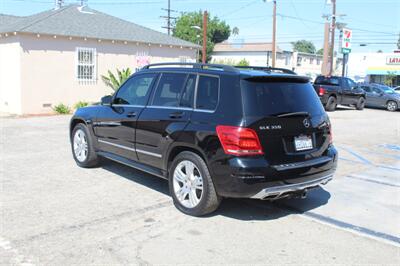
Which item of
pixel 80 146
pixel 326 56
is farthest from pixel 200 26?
pixel 80 146

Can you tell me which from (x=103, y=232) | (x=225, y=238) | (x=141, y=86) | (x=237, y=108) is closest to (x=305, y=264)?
(x=225, y=238)

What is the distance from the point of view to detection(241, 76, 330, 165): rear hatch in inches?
187

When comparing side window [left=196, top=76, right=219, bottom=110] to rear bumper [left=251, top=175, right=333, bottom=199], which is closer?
rear bumper [left=251, top=175, right=333, bottom=199]

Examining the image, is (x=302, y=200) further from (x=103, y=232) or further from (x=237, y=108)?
(x=103, y=232)

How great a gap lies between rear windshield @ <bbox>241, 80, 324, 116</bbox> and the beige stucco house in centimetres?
1418

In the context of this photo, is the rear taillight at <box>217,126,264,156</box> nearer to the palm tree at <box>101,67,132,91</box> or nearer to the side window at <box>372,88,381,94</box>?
the palm tree at <box>101,67,132,91</box>

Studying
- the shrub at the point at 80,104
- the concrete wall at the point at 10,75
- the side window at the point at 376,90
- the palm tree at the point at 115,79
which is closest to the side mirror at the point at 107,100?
the concrete wall at the point at 10,75

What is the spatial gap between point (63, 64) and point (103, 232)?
14.9 m

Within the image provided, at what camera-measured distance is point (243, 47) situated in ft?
210

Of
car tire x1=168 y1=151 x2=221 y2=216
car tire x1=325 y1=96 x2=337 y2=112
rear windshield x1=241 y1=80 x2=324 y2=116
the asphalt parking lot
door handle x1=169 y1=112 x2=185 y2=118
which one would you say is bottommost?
the asphalt parking lot

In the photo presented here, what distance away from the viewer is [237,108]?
4754mm

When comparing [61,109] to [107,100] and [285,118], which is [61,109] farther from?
[285,118]

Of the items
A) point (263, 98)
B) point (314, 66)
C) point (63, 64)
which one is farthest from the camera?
point (314, 66)

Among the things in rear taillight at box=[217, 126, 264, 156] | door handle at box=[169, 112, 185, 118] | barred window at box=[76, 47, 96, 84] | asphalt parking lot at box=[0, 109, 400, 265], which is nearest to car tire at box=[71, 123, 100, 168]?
asphalt parking lot at box=[0, 109, 400, 265]
